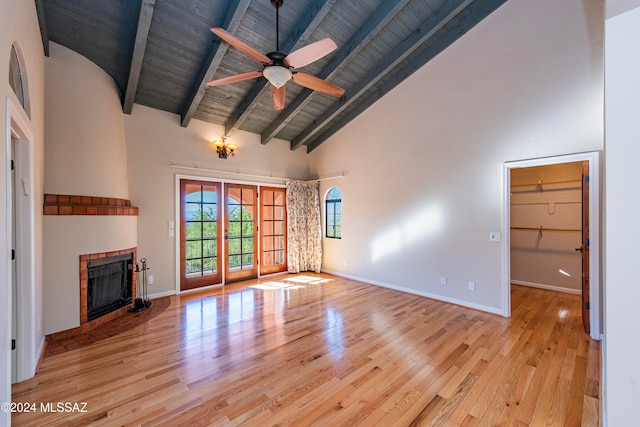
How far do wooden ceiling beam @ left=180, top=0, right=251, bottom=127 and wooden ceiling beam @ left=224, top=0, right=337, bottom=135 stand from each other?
2.22 feet

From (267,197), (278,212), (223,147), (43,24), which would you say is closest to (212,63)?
(43,24)

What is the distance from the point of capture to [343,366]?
2426 mm

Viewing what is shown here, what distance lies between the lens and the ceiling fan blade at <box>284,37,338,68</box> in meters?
2.33

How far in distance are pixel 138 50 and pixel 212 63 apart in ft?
2.65

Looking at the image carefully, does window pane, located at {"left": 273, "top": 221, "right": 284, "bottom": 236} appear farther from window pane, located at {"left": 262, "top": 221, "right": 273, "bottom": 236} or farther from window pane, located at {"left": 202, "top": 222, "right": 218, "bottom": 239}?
window pane, located at {"left": 202, "top": 222, "right": 218, "bottom": 239}

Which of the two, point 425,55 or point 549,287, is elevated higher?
point 425,55

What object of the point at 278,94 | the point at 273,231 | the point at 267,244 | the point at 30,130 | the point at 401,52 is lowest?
the point at 267,244

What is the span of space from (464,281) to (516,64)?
9.77ft

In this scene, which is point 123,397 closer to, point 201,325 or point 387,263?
point 201,325

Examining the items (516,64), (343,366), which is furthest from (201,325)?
(516,64)

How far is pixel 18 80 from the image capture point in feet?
6.98

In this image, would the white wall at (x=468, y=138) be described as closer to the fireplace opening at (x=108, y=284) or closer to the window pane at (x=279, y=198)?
the window pane at (x=279, y=198)

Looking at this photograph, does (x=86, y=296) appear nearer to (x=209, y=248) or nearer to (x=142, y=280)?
(x=142, y=280)

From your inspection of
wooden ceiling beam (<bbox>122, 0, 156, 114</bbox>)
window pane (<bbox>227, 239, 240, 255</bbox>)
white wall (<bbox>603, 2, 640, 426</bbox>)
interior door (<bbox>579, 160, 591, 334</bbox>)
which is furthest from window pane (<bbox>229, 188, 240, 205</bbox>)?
interior door (<bbox>579, 160, 591, 334</bbox>)
